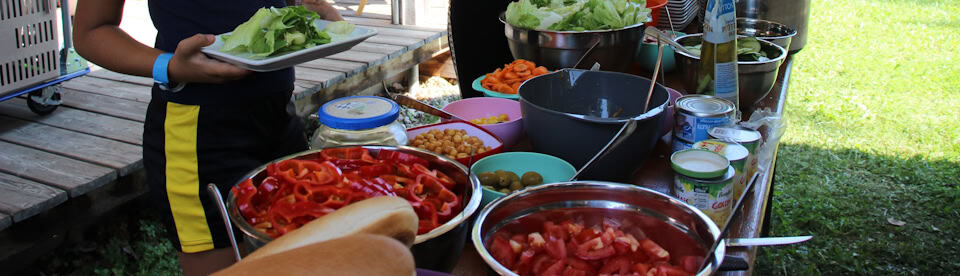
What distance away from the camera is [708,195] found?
1.15 metres

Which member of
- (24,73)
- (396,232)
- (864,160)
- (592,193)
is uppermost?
(396,232)

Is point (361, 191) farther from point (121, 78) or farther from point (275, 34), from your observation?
point (121, 78)

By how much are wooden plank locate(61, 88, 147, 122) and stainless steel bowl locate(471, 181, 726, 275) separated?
9.20 ft

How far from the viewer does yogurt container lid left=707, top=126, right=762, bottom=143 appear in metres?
1.30

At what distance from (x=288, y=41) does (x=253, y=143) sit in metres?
0.31

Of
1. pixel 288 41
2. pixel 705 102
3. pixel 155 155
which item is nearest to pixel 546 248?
pixel 705 102

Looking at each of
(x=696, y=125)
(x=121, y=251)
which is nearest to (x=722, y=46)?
(x=696, y=125)

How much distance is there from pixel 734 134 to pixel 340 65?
3.28 metres

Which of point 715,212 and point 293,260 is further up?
point 293,260

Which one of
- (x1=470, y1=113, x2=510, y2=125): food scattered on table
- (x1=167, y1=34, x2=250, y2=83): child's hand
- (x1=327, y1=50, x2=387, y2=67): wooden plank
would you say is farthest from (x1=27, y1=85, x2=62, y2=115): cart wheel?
(x1=470, y1=113, x2=510, y2=125): food scattered on table

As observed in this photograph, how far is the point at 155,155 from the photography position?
5.43 feet

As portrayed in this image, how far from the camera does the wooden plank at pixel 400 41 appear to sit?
15.8ft

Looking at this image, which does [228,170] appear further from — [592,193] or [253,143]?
[592,193]

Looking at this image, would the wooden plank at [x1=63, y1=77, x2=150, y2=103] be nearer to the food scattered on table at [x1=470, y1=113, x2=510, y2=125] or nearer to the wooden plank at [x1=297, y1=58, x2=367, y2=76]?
the wooden plank at [x1=297, y1=58, x2=367, y2=76]
